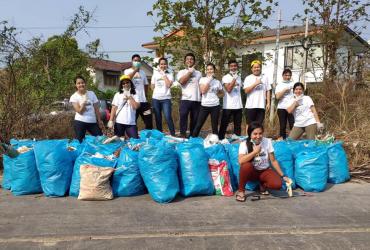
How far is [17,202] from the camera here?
169 inches

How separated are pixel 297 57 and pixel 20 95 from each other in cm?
1500

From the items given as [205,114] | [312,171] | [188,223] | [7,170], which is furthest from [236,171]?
[7,170]

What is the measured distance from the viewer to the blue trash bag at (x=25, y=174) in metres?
4.51

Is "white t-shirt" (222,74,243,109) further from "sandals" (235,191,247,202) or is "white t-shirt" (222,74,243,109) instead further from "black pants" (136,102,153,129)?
"sandals" (235,191,247,202)

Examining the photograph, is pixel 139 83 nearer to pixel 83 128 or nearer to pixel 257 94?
pixel 83 128

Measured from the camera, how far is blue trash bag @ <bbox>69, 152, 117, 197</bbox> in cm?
437

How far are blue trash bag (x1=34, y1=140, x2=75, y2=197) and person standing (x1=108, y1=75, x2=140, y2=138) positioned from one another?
1.24m

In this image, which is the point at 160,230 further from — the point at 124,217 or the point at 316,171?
the point at 316,171

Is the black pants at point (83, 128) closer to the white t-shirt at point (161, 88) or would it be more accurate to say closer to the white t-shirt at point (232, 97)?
the white t-shirt at point (161, 88)

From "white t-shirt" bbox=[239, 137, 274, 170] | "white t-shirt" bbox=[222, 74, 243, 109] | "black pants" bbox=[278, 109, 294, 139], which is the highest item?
"white t-shirt" bbox=[222, 74, 243, 109]

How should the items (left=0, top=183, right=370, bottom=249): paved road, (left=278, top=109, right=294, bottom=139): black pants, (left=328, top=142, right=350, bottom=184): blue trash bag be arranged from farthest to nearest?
(left=278, top=109, right=294, bottom=139): black pants < (left=328, top=142, right=350, bottom=184): blue trash bag < (left=0, top=183, right=370, bottom=249): paved road

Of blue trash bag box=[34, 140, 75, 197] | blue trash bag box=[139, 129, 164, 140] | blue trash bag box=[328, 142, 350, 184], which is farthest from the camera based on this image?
blue trash bag box=[139, 129, 164, 140]

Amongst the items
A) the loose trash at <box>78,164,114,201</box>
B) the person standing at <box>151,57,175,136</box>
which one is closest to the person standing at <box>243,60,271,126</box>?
the person standing at <box>151,57,175,136</box>

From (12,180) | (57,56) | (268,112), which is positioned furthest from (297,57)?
(12,180)
